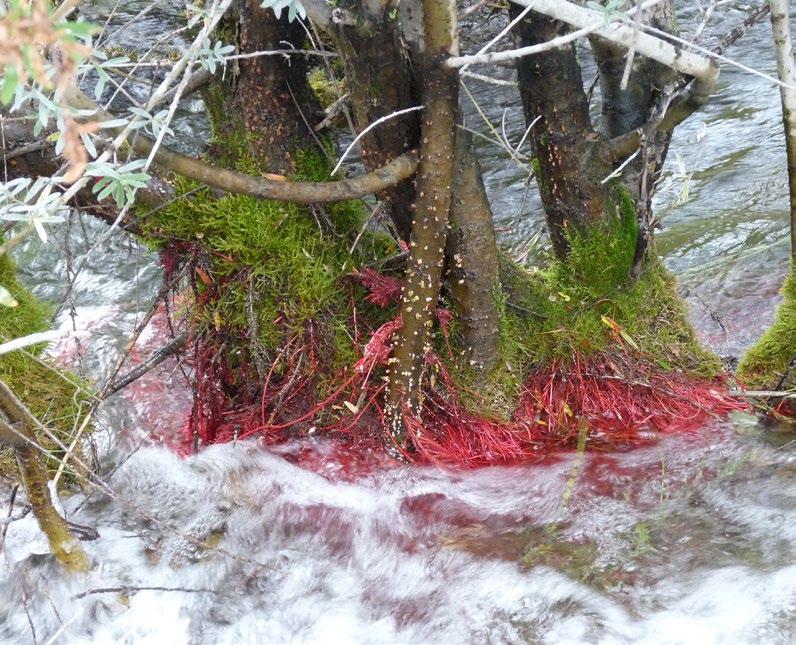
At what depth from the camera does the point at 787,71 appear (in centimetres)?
330

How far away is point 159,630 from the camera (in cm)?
308

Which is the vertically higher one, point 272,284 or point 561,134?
point 561,134

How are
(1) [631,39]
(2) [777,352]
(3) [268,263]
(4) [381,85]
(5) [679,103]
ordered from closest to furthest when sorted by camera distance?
1. (1) [631,39]
2. (4) [381,85]
3. (5) [679,103]
4. (3) [268,263]
5. (2) [777,352]

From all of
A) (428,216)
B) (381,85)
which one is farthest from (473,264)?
(381,85)

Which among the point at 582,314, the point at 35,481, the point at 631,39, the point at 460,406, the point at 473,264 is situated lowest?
the point at 460,406

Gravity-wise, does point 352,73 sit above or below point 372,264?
above

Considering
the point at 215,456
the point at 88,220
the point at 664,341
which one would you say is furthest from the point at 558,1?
the point at 88,220

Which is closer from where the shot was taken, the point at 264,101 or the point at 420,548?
the point at 420,548

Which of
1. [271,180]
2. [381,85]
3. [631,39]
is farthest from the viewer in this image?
[381,85]

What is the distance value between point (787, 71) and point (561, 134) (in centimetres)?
95

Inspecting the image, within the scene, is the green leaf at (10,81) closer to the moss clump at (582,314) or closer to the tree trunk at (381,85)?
the tree trunk at (381,85)

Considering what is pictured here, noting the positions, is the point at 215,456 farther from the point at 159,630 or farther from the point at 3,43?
the point at 3,43

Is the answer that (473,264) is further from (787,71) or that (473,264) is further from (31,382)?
(31,382)

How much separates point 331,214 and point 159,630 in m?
1.93
